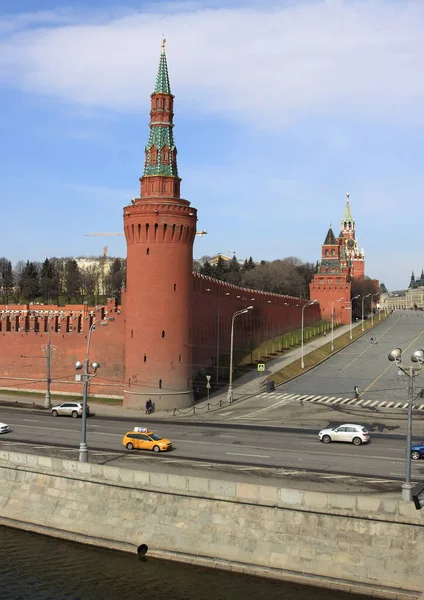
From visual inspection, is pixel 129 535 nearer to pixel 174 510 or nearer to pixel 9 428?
pixel 174 510

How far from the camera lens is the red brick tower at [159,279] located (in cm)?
5119

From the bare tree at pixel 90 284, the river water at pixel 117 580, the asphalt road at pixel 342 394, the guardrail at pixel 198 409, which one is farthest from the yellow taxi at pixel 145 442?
the bare tree at pixel 90 284

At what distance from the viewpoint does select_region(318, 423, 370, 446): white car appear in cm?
3547

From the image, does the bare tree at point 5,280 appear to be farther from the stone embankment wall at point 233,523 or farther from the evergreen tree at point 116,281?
the stone embankment wall at point 233,523

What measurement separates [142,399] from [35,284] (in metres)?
108

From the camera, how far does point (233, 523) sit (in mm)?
24172

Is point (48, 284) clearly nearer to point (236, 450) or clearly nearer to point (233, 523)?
point (236, 450)

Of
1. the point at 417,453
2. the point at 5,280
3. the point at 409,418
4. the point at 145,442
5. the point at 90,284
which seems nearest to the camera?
the point at 409,418

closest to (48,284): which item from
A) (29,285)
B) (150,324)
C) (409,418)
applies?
(29,285)

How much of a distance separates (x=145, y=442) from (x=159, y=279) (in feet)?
67.6

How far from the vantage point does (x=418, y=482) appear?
26109mm

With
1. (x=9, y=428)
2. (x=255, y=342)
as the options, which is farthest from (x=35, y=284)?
(x=9, y=428)

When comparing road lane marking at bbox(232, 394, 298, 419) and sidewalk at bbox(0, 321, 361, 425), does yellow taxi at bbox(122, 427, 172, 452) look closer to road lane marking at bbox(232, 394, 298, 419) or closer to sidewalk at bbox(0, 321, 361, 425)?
sidewalk at bbox(0, 321, 361, 425)

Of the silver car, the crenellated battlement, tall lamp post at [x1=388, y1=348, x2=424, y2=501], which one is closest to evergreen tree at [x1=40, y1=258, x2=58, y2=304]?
the crenellated battlement
